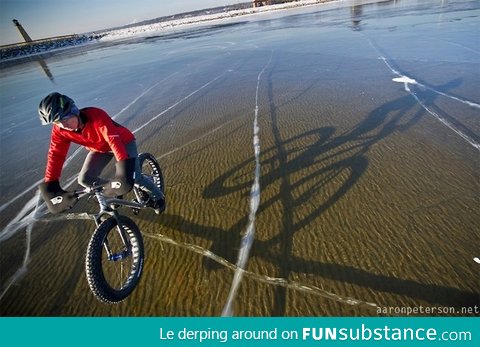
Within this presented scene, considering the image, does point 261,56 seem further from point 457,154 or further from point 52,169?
point 52,169

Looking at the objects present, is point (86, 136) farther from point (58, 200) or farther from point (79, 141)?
point (58, 200)

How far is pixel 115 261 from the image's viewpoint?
427 centimetres

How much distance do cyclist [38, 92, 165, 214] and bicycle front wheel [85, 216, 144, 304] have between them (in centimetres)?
57

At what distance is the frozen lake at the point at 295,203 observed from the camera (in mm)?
3771

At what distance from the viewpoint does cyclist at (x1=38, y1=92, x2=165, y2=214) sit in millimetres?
3605

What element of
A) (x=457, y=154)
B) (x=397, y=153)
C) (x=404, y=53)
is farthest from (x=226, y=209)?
(x=404, y=53)

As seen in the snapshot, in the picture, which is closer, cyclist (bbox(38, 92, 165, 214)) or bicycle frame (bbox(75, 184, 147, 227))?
cyclist (bbox(38, 92, 165, 214))

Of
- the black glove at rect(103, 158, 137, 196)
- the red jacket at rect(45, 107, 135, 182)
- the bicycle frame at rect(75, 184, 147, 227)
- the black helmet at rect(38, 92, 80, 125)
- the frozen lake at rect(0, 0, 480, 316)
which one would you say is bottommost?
the frozen lake at rect(0, 0, 480, 316)

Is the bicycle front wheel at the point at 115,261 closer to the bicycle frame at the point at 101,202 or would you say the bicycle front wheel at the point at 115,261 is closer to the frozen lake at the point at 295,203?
the bicycle frame at the point at 101,202

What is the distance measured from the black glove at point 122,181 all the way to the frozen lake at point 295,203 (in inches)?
56.0

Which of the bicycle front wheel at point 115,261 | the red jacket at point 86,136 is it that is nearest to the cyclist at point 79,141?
the red jacket at point 86,136

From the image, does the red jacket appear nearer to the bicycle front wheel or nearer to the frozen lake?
the bicycle front wheel

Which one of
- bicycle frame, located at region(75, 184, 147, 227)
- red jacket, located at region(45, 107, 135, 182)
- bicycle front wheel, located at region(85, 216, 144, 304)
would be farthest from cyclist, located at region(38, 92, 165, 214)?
bicycle front wheel, located at region(85, 216, 144, 304)

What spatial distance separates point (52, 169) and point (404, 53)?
1522 centimetres
